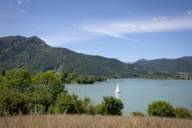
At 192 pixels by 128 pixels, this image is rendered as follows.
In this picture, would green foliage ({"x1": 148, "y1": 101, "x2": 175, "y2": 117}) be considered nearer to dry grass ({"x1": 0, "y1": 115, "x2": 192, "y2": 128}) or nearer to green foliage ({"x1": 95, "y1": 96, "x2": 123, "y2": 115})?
green foliage ({"x1": 95, "y1": 96, "x2": 123, "y2": 115})

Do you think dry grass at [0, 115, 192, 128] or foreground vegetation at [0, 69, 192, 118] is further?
foreground vegetation at [0, 69, 192, 118]

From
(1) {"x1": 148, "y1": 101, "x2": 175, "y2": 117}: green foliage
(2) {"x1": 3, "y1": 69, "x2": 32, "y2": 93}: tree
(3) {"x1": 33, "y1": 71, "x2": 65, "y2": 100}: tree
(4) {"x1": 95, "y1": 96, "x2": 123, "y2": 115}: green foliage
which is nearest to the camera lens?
(1) {"x1": 148, "y1": 101, "x2": 175, "y2": 117}: green foliage

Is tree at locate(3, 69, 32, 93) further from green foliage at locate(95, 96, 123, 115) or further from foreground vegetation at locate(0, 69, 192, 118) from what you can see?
green foliage at locate(95, 96, 123, 115)

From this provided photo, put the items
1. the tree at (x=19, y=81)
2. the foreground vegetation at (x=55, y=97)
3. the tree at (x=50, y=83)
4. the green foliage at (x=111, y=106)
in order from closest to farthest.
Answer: the foreground vegetation at (x=55, y=97)
the green foliage at (x=111, y=106)
the tree at (x=19, y=81)
the tree at (x=50, y=83)

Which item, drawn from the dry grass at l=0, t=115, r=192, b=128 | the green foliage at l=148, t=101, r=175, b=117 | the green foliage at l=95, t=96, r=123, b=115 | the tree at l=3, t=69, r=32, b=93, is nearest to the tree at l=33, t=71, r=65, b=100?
the tree at l=3, t=69, r=32, b=93

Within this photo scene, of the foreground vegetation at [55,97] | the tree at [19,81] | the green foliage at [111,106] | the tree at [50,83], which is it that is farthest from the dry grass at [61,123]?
the tree at [50,83]

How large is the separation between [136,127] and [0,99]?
15172 mm

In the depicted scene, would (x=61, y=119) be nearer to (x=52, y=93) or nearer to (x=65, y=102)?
(x=65, y=102)

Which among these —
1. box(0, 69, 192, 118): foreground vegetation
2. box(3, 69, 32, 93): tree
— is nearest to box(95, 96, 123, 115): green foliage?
box(0, 69, 192, 118): foreground vegetation

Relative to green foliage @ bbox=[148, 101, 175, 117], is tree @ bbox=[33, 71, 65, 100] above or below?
above

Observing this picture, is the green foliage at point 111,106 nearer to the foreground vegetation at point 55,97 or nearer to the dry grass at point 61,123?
the foreground vegetation at point 55,97

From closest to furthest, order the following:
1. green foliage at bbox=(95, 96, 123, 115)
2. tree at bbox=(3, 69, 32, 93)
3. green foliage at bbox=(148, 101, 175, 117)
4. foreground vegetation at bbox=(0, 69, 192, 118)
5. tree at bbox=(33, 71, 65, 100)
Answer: foreground vegetation at bbox=(0, 69, 192, 118)
green foliage at bbox=(148, 101, 175, 117)
green foliage at bbox=(95, 96, 123, 115)
tree at bbox=(3, 69, 32, 93)
tree at bbox=(33, 71, 65, 100)

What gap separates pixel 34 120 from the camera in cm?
534

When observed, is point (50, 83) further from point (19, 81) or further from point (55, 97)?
point (19, 81)
